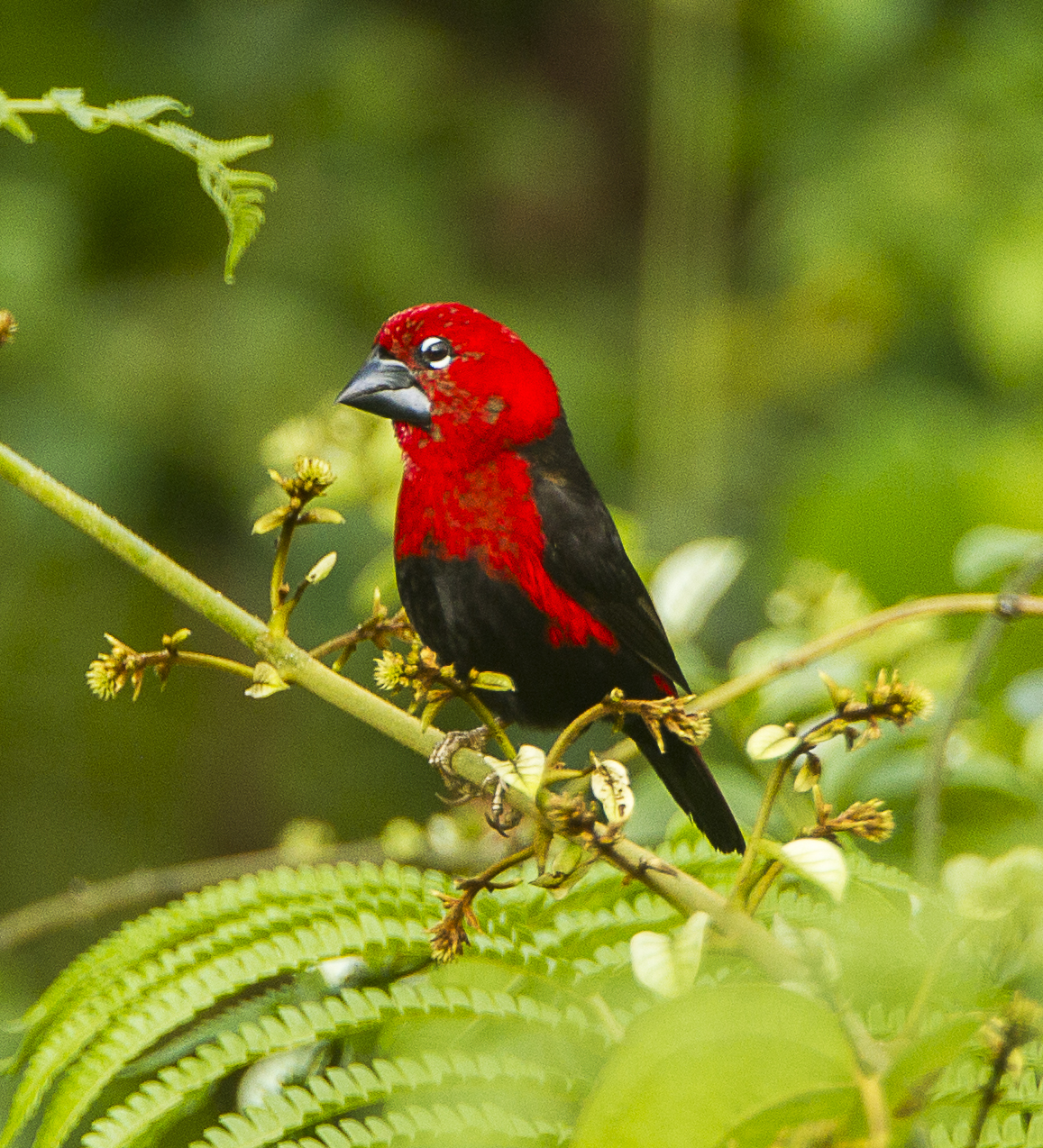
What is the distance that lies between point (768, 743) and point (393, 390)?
2.07 feet

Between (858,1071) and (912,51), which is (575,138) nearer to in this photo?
(912,51)

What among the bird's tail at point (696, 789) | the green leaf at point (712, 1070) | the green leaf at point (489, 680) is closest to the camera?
the green leaf at point (712, 1070)

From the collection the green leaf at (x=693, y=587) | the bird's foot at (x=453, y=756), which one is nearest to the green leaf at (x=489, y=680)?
the bird's foot at (x=453, y=756)

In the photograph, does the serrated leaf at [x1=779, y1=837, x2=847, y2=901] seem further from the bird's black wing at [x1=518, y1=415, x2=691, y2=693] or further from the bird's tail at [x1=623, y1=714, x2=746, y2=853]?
the bird's black wing at [x1=518, y1=415, x2=691, y2=693]

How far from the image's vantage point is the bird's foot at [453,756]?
1.00 m

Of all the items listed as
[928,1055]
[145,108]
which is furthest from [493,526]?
[928,1055]

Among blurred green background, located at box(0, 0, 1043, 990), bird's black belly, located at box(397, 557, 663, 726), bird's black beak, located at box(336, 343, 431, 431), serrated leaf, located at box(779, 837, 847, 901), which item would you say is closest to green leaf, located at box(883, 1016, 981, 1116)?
serrated leaf, located at box(779, 837, 847, 901)

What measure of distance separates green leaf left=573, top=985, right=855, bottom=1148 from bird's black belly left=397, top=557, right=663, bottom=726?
74cm

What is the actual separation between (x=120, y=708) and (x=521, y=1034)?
3043 millimetres

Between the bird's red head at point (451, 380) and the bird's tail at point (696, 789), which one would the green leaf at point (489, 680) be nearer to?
the bird's tail at point (696, 789)

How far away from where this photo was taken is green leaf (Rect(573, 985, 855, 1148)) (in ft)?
1.92

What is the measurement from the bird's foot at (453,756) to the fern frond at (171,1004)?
11cm

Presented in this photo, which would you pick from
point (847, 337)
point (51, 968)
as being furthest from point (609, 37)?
point (51, 968)

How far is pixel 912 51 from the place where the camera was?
140 inches
